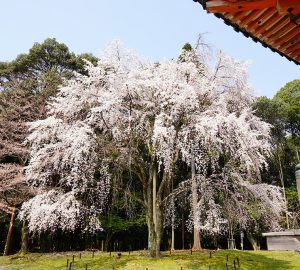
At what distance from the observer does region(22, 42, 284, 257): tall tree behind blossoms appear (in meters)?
10.5

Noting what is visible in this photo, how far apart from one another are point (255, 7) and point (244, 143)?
29.9 ft

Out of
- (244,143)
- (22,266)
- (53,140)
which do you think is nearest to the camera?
(244,143)

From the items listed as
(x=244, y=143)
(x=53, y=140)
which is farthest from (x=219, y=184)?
(x=53, y=140)

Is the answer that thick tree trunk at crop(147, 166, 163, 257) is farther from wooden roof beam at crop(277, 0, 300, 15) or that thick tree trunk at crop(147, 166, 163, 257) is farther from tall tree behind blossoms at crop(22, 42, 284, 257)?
wooden roof beam at crop(277, 0, 300, 15)

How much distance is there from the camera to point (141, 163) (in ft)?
40.9

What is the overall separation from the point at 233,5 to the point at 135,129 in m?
9.41

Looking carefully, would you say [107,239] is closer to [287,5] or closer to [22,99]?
[22,99]

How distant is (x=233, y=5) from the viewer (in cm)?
176

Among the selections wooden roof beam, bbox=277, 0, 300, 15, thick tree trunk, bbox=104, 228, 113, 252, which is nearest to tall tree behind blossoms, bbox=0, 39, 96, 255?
thick tree trunk, bbox=104, 228, 113, 252

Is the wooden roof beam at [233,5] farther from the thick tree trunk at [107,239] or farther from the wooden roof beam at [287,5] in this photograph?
the thick tree trunk at [107,239]

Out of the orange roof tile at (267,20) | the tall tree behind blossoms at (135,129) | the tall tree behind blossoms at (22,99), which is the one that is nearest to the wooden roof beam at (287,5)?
the orange roof tile at (267,20)

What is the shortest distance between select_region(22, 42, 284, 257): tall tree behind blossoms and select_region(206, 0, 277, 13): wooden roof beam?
7.97 m

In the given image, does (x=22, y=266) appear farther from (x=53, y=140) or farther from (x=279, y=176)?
(x=279, y=176)

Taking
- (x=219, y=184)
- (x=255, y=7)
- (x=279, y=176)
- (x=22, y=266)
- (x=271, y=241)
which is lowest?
(x=22, y=266)
